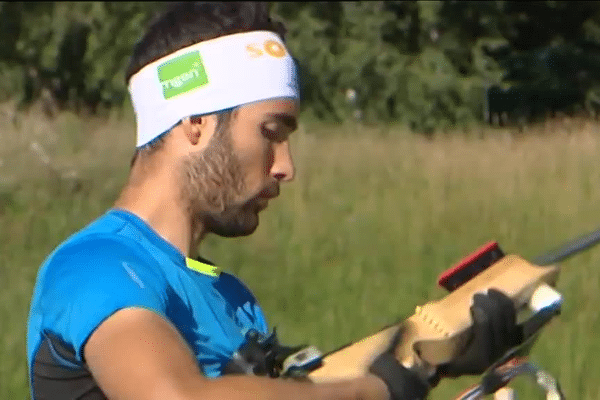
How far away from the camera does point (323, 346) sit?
6277mm

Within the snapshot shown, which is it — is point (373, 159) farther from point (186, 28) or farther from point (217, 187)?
point (217, 187)

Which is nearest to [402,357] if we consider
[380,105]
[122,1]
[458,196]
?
[458,196]

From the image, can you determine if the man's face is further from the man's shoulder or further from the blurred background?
the blurred background

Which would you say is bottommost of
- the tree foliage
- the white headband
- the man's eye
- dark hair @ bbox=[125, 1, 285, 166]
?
the tree foliage

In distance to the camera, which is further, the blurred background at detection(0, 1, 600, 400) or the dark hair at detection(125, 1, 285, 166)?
the blurred background at detection(0, 1, 600, 400)

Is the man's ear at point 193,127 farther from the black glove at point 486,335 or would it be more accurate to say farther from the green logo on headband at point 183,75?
the black glove at point 486,335

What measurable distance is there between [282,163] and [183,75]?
284 mm

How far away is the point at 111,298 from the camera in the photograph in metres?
2.18

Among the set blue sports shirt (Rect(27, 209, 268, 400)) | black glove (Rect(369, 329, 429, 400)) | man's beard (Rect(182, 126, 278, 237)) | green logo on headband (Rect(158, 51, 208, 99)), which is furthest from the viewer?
green logo on headband (Rect(158, 51, 208, 99))

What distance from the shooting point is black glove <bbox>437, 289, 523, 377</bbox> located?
2.55m

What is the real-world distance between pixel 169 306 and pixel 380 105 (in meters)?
18.3

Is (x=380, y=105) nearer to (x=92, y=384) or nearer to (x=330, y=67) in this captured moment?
(x=330, y=67)

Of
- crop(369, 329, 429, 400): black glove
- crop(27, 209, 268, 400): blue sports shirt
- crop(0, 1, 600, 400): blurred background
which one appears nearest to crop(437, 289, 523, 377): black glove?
crop(369, 329, 429, 400): black glove

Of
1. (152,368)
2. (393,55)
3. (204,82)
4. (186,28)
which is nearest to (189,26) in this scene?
(186,28)
